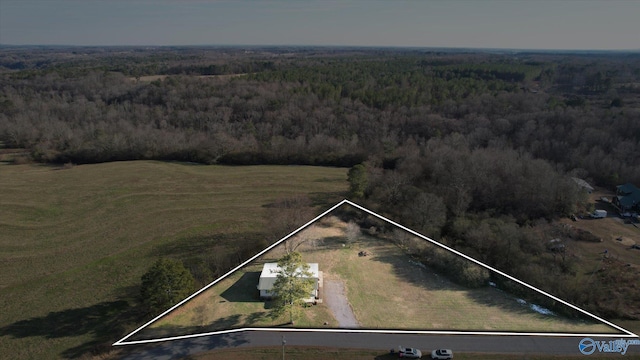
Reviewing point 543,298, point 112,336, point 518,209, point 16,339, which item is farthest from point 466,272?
point 16,339

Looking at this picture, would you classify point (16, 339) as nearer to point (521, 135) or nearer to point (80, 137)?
point (80, 137)

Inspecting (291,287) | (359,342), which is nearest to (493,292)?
(359,342)

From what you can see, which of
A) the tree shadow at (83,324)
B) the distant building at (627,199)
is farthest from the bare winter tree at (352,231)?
the distant building at (627,199)

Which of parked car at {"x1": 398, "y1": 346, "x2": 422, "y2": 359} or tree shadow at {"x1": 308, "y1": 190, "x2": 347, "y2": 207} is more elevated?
parked car at {"x1": 398, "y1": 346, "x2": 422, "y2": 359}

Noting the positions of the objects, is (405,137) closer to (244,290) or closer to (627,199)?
(627,199)

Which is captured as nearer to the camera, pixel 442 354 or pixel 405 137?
pixel 442 354

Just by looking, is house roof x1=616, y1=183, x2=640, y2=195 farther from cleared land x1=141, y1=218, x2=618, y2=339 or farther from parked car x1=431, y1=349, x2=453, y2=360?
parked car x1=431, y1=349, x2=453, y2=360

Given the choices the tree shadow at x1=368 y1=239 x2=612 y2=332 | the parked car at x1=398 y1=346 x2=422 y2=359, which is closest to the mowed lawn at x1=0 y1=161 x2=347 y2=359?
the parked car at x1=398 y1=346 x2=422 y2=359
